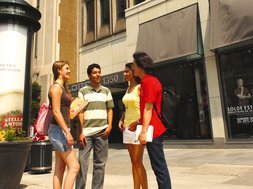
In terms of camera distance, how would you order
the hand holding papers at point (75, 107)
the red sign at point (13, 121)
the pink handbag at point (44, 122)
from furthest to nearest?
the red sign at point (13, 121)
the pink handbag at point (44, 122)
the hand holding papers at point (75, 107)

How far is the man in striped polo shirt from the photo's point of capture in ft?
13.9

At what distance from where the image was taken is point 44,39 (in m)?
20.1

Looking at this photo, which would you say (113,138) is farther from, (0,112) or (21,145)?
(21,145)

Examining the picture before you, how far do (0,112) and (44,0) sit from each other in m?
16.0

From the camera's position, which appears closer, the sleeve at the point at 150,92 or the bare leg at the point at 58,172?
the sleeve at the point at 150,92

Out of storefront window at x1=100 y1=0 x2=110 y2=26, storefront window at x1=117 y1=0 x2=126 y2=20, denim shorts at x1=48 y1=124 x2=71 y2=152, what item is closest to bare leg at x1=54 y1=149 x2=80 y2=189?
denim shorts at x1=48 y1=124 x2=71 y2=152

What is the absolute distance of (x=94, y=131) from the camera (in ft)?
14.1

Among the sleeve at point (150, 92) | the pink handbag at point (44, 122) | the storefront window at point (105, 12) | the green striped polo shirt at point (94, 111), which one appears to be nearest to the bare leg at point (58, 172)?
the pink handbag at point (44, 122)

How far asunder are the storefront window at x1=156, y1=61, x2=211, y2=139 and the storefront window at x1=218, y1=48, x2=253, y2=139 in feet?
2.78

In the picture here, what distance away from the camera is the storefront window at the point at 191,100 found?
11.7m

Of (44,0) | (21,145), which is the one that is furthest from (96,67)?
(44,0)

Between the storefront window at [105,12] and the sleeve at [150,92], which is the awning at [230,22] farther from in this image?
the storefront window at [105,12]

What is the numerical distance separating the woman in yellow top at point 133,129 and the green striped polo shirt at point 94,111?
0.34 meters

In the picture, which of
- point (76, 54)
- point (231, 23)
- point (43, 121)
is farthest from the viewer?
point (76, 54)
